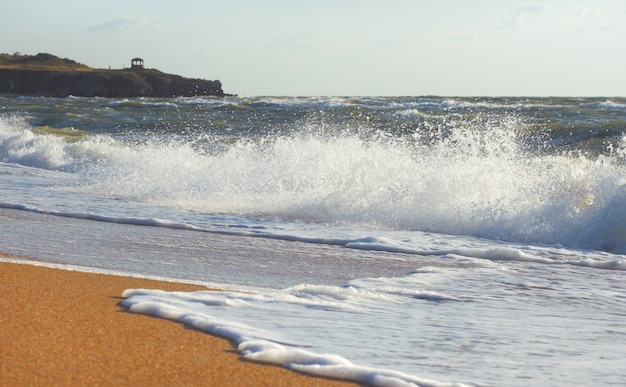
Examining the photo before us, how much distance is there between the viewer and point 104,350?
3018mm

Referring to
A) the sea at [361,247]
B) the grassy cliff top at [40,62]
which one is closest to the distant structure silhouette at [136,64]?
the grassy cliff top at [40,62]

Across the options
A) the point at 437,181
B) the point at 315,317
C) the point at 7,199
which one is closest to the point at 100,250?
the point at 315,317

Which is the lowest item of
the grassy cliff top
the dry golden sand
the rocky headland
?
the dry golden sand

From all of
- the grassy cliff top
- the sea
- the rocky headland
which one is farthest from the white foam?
the grassy cliff top

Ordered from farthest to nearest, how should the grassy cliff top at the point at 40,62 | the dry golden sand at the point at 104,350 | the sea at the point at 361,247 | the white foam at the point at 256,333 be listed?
the grassy cliff top at the point at 40,62, the sea at the point at 361,247, the white foam at the point at 256,333, the dry golden sand at the point at 104,350

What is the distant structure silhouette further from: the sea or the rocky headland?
the sea

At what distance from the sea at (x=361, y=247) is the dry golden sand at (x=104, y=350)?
131mm

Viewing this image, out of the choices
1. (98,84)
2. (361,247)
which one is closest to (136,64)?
(98,84)

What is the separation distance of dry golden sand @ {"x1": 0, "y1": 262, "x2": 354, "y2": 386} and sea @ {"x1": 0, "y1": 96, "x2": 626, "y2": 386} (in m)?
0.13

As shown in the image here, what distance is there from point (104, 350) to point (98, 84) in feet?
259

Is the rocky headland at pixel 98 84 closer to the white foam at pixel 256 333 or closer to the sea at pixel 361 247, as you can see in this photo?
the sea at pixel 361 247

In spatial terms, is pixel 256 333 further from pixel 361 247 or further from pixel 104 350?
pixel 361 247

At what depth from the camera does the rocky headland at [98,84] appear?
258 ft

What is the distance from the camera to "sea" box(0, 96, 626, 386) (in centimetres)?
344
